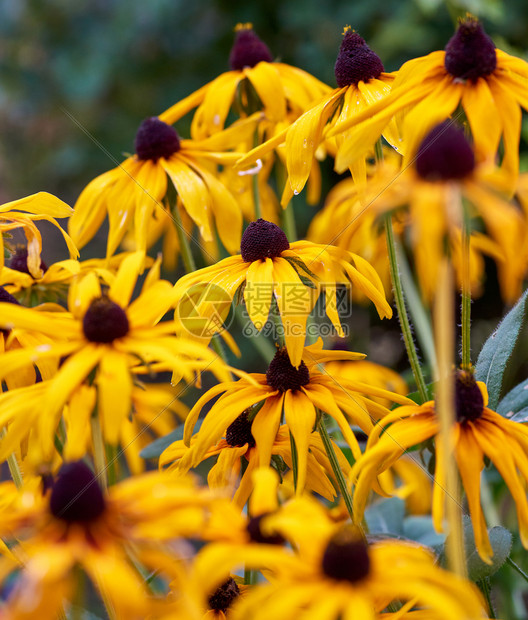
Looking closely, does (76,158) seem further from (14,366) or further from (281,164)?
(14,366)

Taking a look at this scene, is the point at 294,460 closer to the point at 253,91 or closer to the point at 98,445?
the point at 98,445

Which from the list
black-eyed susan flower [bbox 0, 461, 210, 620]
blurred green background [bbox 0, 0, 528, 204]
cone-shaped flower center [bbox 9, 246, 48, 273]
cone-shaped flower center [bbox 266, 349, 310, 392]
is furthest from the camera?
blurred green background [bbox 0, 0, 528, 204]

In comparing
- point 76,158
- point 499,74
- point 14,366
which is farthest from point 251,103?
point 76,158

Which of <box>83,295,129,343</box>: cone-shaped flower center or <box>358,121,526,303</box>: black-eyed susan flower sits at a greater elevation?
<box>358,121,526,303</box>: black-eyed susan flower

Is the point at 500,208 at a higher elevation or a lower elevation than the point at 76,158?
higher

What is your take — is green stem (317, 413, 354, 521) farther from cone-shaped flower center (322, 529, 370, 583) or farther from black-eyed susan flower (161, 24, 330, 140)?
black-eyed susan flower (161, 24, 330, 140)

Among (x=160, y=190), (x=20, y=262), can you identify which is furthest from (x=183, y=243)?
(x=20, y=262)

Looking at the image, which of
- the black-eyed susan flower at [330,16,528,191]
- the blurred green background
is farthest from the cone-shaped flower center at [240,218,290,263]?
the blurred green background
